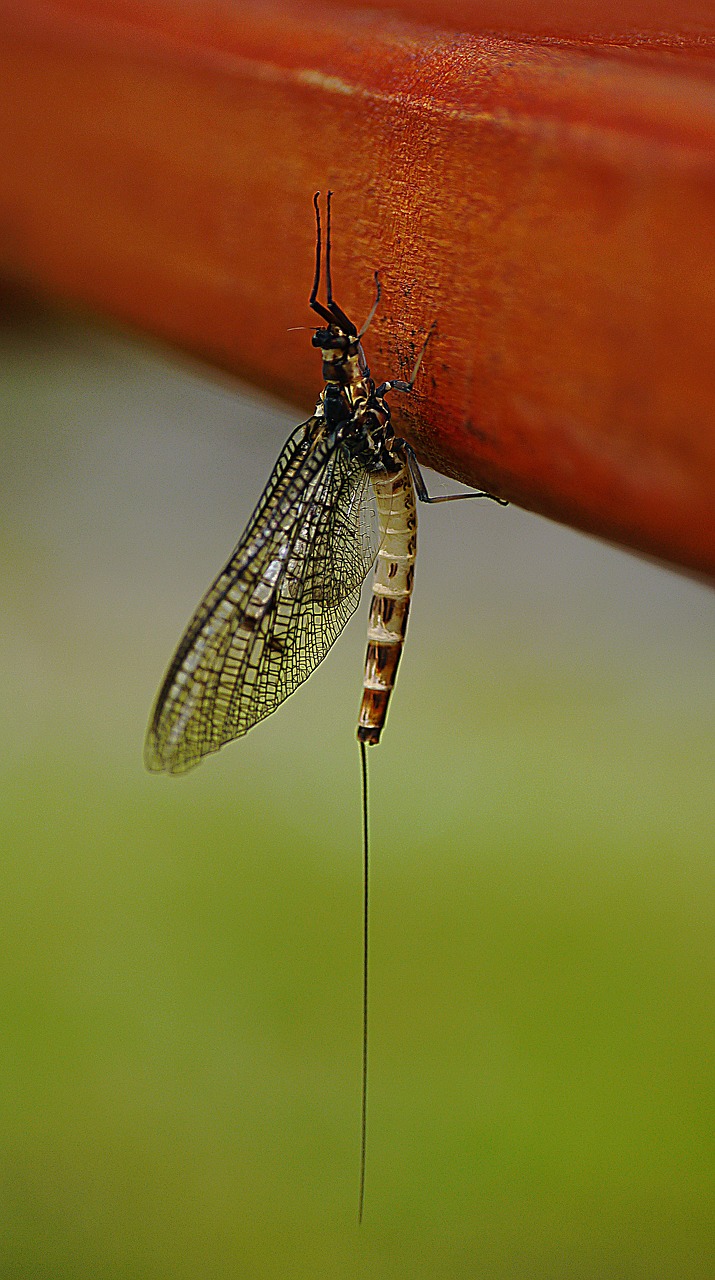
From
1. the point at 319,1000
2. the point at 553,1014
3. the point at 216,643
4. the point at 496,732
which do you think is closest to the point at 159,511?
the point at 496,732

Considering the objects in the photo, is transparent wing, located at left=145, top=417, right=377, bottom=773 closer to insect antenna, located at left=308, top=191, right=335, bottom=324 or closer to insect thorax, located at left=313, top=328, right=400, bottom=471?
insect thorax, located at left=313, top=328, right=400, bottom=471

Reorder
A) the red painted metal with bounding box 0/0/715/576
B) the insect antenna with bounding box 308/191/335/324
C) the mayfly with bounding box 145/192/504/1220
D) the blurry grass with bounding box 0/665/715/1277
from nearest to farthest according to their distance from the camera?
the red painted metal with bounding box 0/0/715/576
the insect antenna with bounding box 308/191/335/324
the mayfly with bounding box 145/192/504/1220
the blurry grass with bounding box 0/665/715/1277

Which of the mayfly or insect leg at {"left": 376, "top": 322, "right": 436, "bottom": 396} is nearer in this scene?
insect leg at {"left": 376, "top": 322, "right": 436, "bottom": 396}

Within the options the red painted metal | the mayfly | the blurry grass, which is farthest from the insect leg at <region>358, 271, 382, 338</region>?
the blurry grass

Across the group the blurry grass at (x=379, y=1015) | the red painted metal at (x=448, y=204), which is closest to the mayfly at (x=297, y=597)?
the red painted metal at (x=448, y=204)

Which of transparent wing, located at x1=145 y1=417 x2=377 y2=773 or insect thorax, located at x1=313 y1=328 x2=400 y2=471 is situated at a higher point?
insect thorax, located at x1=313 y1=328 x2=400 y2=471

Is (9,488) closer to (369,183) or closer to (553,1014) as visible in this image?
(553,1014)

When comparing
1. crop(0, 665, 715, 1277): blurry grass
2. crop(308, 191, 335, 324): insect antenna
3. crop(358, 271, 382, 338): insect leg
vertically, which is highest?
crop(308, 191, 335, 324): insect antenna
